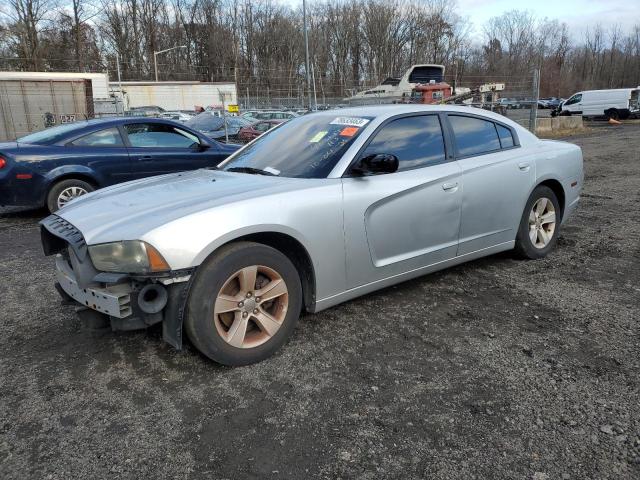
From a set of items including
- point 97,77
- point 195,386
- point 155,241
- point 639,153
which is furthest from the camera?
point 97,77

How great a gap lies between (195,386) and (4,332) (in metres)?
1.74

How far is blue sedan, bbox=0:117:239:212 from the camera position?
678 centimetres

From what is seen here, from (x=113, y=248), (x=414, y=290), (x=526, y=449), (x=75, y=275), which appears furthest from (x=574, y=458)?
(x=75, y=275)

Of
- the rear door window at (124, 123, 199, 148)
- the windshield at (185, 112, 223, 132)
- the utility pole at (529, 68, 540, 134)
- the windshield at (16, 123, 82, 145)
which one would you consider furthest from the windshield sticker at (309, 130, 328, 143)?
the utility pole at (529, 68, 540, 134)

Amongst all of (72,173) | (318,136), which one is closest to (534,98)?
(72,173)

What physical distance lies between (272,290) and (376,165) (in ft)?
3.57

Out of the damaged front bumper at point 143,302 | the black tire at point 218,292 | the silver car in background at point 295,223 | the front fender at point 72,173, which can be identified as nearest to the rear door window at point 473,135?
the silver car in background at point 295,223

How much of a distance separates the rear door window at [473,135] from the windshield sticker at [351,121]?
0.88 meters

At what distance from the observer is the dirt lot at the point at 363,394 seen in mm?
2221

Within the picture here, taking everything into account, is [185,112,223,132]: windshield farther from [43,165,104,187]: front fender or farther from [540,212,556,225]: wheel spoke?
[540,212,556,225]: wheel spoke

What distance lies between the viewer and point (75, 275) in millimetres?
2854

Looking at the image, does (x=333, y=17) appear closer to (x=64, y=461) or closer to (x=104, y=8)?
(x=104, y=8)

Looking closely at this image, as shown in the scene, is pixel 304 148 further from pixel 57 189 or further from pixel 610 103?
pixel 610 103

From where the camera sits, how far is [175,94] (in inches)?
1642
